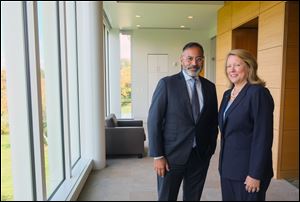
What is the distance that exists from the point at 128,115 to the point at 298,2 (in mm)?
6214

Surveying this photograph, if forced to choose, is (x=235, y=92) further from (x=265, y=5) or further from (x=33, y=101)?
(x=265, y=5)

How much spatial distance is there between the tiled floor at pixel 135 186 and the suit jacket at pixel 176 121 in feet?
3.86

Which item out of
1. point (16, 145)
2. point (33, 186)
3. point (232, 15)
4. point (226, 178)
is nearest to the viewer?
point (226, 178)

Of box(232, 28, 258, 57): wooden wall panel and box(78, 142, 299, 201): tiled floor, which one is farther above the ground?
box(232, 28, 258, 57): wooden wall panel

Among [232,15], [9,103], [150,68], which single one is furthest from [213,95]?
[150,68]

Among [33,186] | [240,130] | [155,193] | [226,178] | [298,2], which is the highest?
[298,2]

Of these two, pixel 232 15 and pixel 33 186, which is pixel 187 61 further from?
pixel 232 15

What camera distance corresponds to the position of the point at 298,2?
3131 millimetres

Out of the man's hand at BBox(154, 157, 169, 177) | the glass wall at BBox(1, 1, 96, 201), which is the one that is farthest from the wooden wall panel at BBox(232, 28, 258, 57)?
the man's hand at BBox(154, 157, 169, 177)

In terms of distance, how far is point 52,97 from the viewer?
2756mm

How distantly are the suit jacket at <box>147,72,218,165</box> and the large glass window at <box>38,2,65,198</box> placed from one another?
1.26 metres

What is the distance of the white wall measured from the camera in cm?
825

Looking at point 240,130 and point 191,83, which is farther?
point 191,83

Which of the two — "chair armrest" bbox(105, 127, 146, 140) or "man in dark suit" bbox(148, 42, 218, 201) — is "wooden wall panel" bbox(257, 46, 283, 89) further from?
"chair armrest" bbox(105, 127, 146, 140)
